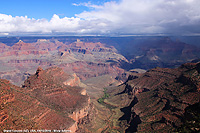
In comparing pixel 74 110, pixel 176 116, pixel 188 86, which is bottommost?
pixel 74 110

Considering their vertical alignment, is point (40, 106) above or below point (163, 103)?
above

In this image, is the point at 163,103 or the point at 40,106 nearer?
the point at 40,106

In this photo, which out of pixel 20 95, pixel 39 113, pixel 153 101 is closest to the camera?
pixel 39 113

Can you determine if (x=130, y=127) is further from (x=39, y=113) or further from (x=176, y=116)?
(x=39, y=113)

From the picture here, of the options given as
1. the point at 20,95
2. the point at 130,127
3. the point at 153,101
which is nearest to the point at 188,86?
the point at 153,101

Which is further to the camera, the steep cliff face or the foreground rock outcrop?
the steep cliff face

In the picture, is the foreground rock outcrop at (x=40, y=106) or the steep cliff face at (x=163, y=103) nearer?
the foreground rock outcrop at (x=40, y=106)

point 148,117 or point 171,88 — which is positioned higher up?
point 171,88

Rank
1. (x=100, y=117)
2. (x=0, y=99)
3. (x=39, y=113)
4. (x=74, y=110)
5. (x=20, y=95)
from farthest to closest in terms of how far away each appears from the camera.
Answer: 1. (x=100, y=117)
2. (x=74, y=110)
3. (x=20, y=95)
4. (x=39, y=113)
5. (x=0, y=99)
